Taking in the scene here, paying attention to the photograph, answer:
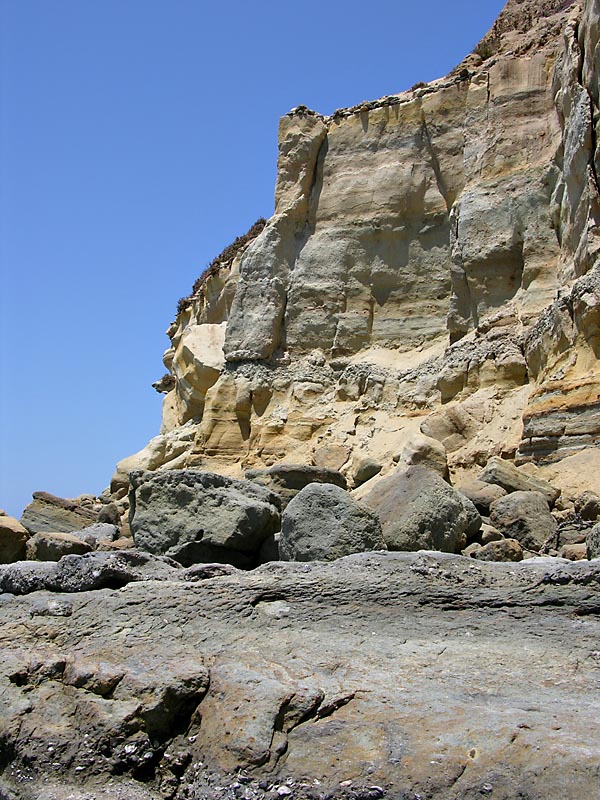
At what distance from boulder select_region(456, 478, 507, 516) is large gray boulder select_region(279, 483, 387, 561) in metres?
2.85

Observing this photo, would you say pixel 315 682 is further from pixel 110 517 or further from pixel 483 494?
pixel 110 517

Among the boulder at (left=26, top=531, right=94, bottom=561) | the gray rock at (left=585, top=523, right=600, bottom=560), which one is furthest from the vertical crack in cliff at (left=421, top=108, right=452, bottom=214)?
the gray rock at (left=585, top=523, right=600, bottom=560)

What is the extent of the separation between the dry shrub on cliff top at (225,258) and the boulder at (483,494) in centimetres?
1569

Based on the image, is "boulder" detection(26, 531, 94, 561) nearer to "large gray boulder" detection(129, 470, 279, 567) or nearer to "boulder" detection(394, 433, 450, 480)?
"large gray boulder" detection(129, 470, 279, 567)

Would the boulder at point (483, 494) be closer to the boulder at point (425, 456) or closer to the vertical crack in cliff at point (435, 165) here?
the boulder at point (425, 456)

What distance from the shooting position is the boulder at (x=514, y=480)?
32.5ft

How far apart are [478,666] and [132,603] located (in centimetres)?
179

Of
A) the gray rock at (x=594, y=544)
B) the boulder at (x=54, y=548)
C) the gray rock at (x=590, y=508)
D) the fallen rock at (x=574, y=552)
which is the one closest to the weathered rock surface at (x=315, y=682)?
the gray rock at (x=594, y=544)

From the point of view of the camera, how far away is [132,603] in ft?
15.0

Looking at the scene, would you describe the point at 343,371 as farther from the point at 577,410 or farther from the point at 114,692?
the point at 114,692

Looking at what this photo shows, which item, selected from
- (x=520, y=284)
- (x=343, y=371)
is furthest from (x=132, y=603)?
(x=343, y=371)

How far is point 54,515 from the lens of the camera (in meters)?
15.8

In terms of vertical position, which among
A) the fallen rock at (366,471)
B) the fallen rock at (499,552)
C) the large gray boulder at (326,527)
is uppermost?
the fallen rock at (366,471)

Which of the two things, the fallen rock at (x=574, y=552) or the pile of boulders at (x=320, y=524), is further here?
the fallen rock at (x=574, y=552)
